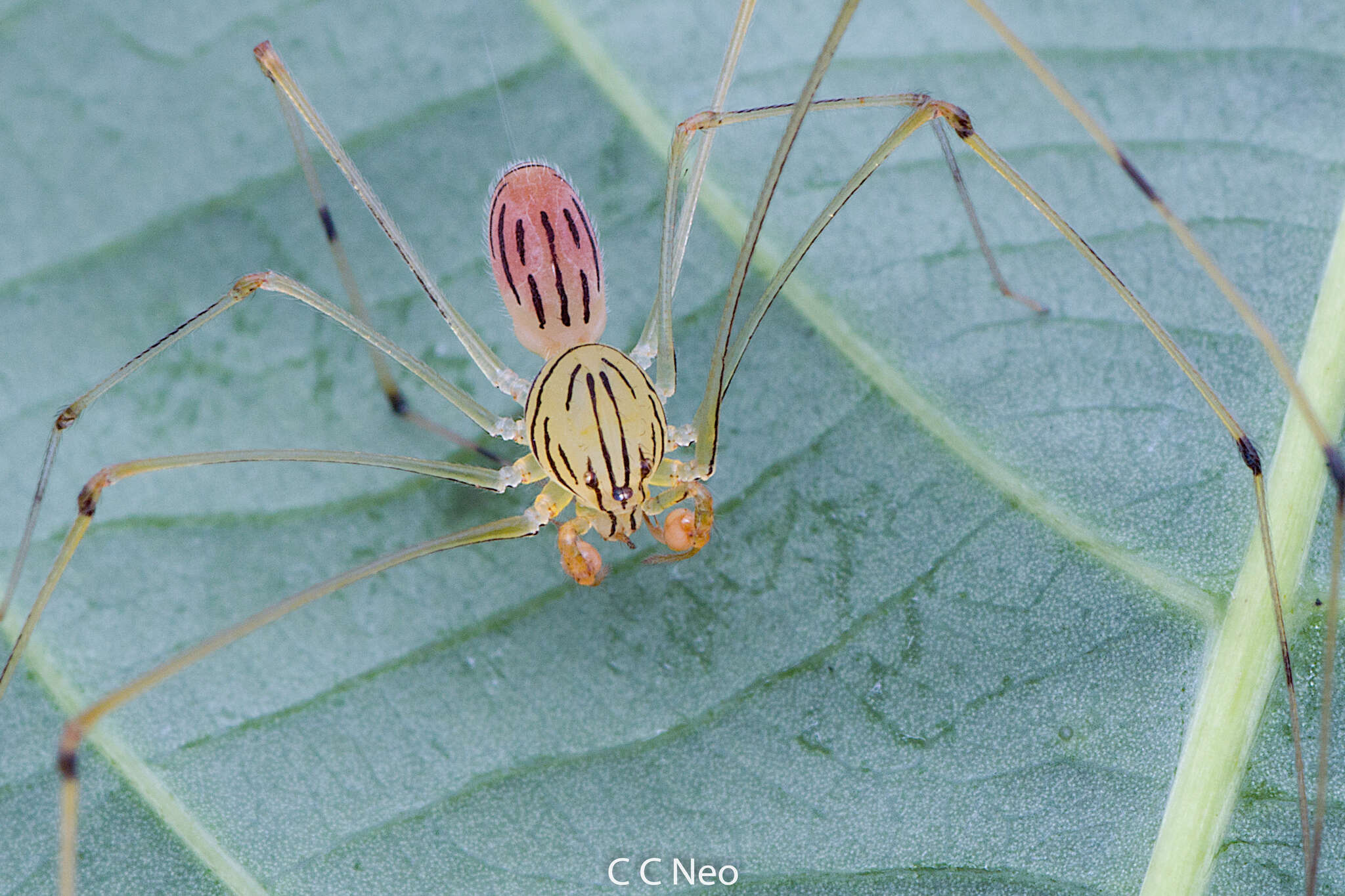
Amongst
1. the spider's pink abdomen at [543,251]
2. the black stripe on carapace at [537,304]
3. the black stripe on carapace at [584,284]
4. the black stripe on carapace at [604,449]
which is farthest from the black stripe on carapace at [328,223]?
the black stripe on carapace at [604,449]

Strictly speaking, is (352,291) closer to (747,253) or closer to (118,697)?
(747,253)

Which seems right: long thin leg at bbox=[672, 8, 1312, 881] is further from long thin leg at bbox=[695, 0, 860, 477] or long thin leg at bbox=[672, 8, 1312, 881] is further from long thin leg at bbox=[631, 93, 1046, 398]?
long thin leg at bbox=[631, 93, 1046, 398]

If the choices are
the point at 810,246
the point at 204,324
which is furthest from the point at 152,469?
the point at 810,246

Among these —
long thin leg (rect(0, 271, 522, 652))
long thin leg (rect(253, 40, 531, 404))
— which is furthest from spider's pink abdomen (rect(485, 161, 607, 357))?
long thin leg (rect(0, 271, 522, 652))

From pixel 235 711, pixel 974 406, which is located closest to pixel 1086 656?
pixel 974 406

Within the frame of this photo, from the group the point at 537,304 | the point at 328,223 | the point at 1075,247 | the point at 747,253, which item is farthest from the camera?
the point at 328,223

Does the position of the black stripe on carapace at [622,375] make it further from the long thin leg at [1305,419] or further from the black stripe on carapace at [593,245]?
the long thin leg at [1305,419]
